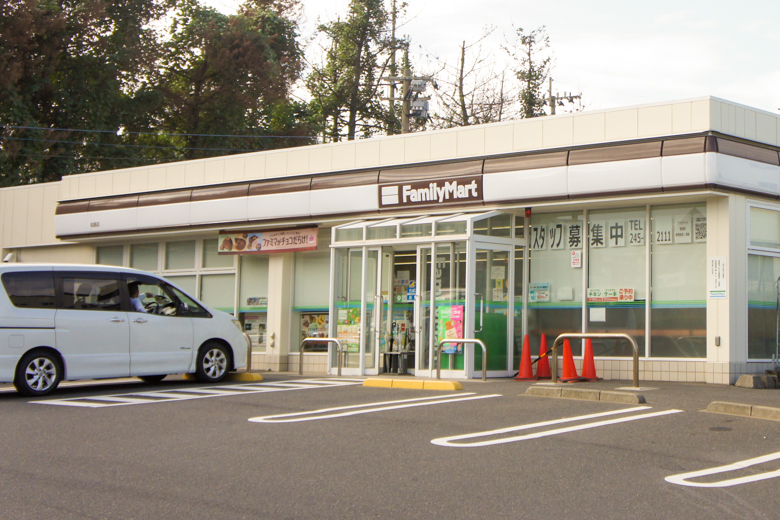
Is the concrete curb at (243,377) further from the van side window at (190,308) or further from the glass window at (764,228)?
the glass window at (764,228)

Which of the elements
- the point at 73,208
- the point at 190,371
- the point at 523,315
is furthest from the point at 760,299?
the point at 73,208

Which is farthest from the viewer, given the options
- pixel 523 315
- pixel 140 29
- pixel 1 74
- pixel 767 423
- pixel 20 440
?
pixel 140 29

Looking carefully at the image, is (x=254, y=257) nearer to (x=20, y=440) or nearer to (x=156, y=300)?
(x=156, y=300)

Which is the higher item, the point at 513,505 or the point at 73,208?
the point at 73,208

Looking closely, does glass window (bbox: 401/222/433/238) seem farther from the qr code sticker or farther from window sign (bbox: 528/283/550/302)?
the qr code sticker

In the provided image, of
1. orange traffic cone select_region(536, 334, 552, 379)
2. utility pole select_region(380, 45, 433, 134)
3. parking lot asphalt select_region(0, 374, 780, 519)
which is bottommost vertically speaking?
parking lot asphalt select_region(0, 374, 780, 519)

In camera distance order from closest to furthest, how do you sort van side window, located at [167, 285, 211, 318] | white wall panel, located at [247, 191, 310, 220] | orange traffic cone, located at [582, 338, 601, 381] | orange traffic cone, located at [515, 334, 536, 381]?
van side window, located at [167, 285, 211, 318], orange traffic cone, located at [582, 338, 601, 381], orange traffic cone, located at [515, 334, 536, 381], white wall panel, located at [247, 191, 310, 220]

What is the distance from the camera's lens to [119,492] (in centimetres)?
593

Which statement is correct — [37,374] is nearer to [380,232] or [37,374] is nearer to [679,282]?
[380,232]

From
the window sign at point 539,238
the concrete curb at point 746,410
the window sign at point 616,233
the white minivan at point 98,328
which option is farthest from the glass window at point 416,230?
the concrete curb at point 746,410

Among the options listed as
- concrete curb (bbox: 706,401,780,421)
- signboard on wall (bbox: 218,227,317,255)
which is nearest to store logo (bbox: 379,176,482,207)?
signboard on wall (bbox: 218,227,317,255)

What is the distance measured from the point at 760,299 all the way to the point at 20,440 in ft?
36.9

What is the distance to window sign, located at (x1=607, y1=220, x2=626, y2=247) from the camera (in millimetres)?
14703

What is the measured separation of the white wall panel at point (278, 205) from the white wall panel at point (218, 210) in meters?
0.23
